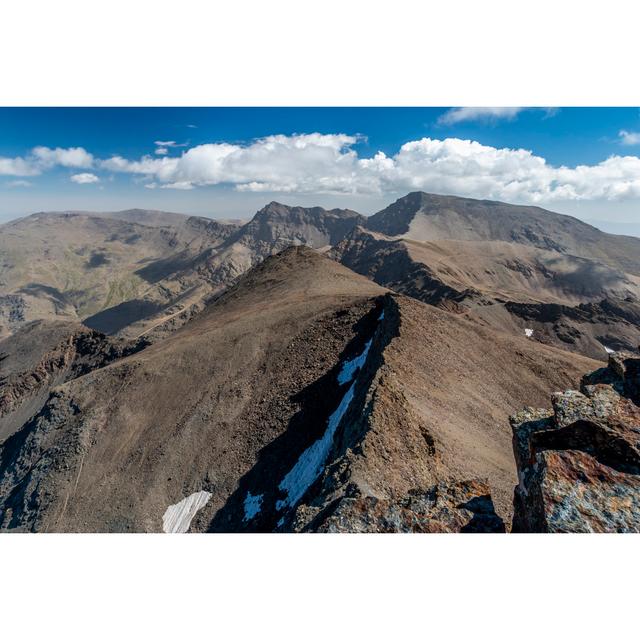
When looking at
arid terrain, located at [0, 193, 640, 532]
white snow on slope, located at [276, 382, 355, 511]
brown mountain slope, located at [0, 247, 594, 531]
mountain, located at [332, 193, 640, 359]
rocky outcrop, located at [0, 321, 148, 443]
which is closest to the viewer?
arid terrain, located at [0, 193, 640, 532]

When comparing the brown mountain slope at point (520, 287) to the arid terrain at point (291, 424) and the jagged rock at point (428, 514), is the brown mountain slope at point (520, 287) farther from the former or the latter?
the jagged rock at point (428, 514)

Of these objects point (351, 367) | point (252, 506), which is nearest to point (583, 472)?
point (252, 506)

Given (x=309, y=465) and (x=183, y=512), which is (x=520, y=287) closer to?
(x=309, y=465)

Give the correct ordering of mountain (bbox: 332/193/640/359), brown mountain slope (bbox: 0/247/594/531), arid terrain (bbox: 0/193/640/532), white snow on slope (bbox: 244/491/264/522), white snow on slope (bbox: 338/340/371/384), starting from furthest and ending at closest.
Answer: mountain (bbox: 332/193/640/359) → white snow on slope (bbox: 338/340/371/384) → white snow on slope (bbox: 244/491/264/522) → brown mountain slope (bbox: 0/247/594/531) → arid terrain (bbox: 0/193/640/532)

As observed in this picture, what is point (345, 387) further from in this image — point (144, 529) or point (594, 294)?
point (594, 294)

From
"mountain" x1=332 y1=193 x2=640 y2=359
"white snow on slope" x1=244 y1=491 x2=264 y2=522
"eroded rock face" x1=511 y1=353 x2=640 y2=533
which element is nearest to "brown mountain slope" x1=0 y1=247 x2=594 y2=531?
"white snow on slope" x1=244 y1=491 x2=264 y2=522

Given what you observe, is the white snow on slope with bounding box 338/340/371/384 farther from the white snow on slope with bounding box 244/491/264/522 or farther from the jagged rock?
the jagged rock

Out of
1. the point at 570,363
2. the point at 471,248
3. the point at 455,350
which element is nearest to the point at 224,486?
the point at 455,350

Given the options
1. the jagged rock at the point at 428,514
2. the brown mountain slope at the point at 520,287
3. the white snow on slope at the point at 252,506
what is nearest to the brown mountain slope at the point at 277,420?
the white snow on slope at the point at 252,506
